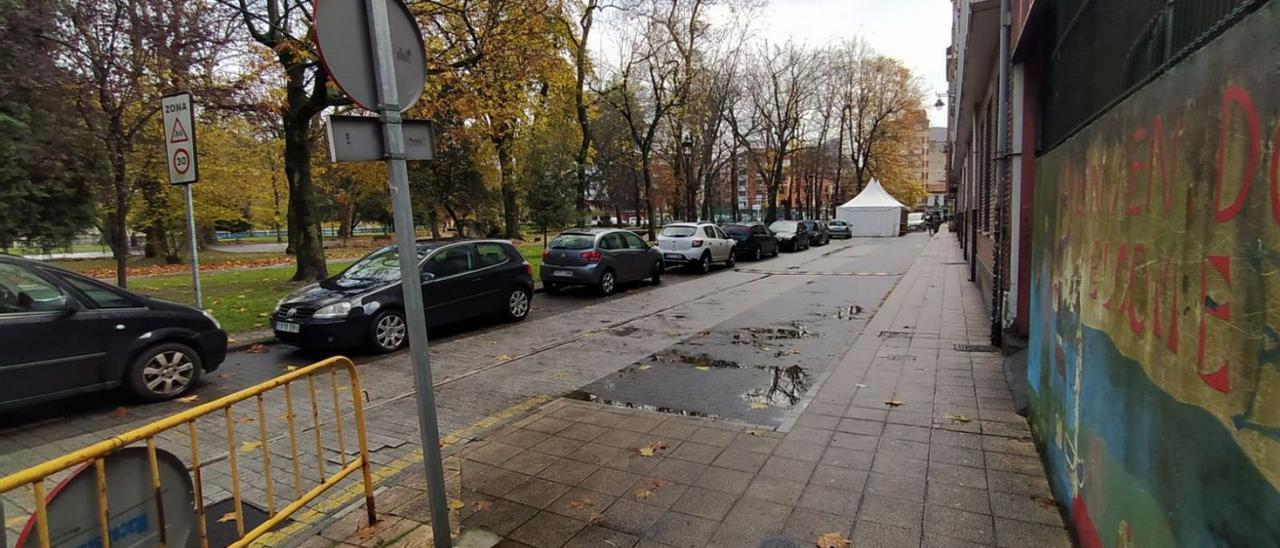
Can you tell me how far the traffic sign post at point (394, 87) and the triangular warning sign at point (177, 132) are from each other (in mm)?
6041

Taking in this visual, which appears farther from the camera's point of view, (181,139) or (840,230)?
(840,230)

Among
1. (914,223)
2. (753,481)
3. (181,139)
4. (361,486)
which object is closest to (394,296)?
(181,139)

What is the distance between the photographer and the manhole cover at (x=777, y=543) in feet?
10.4

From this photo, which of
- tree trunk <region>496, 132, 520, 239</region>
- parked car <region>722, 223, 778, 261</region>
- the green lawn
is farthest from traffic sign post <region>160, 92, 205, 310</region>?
parked car <region>722, 223, 778, 261</region>

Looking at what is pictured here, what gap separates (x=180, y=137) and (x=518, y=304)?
203 inches

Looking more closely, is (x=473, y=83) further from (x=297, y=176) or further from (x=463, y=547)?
(x=463, y=547)

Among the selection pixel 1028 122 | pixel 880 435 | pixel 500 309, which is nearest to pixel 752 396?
pixel 880 435

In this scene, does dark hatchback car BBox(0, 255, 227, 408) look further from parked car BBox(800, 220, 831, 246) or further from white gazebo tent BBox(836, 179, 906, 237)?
white gazebo tent BBox(836, 179, 906, 237)

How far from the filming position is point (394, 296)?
8250 millimetres

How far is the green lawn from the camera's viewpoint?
10234 mm

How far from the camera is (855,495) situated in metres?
3.71

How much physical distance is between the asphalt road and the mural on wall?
106 inches

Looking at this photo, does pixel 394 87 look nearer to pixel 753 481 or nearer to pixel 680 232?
pixel 753 481

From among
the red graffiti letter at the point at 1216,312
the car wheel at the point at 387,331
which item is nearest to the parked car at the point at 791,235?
the car wheel at the point at 387,331
